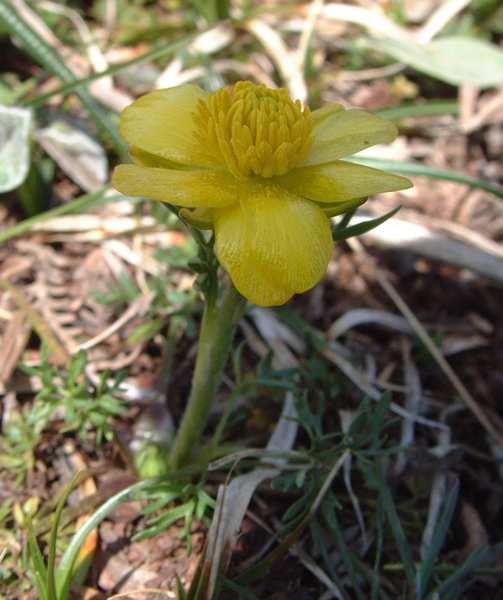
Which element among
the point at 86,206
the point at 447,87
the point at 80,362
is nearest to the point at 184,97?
the point at 80,362

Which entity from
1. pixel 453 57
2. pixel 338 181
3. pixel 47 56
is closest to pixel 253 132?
pixel 338 181

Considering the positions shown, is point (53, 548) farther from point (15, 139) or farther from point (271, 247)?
point (15, 139)

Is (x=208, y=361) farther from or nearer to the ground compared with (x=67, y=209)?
nearer to the ground

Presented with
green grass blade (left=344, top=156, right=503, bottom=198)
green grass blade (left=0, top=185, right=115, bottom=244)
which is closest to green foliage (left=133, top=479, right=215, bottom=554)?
green grass blade (left=0, top=185, right=115, bottom=244)

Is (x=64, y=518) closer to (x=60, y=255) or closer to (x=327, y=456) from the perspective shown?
(x=327, y=456)

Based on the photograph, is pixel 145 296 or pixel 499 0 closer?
pixel 145 296

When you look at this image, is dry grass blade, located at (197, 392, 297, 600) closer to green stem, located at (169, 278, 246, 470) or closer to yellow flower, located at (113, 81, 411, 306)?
green stem, located at (169, 278, 246, 470)

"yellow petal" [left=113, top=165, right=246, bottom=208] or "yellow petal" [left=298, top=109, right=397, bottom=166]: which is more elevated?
"yellow petal" [left=113, top=165, right=246, bottom=208]
